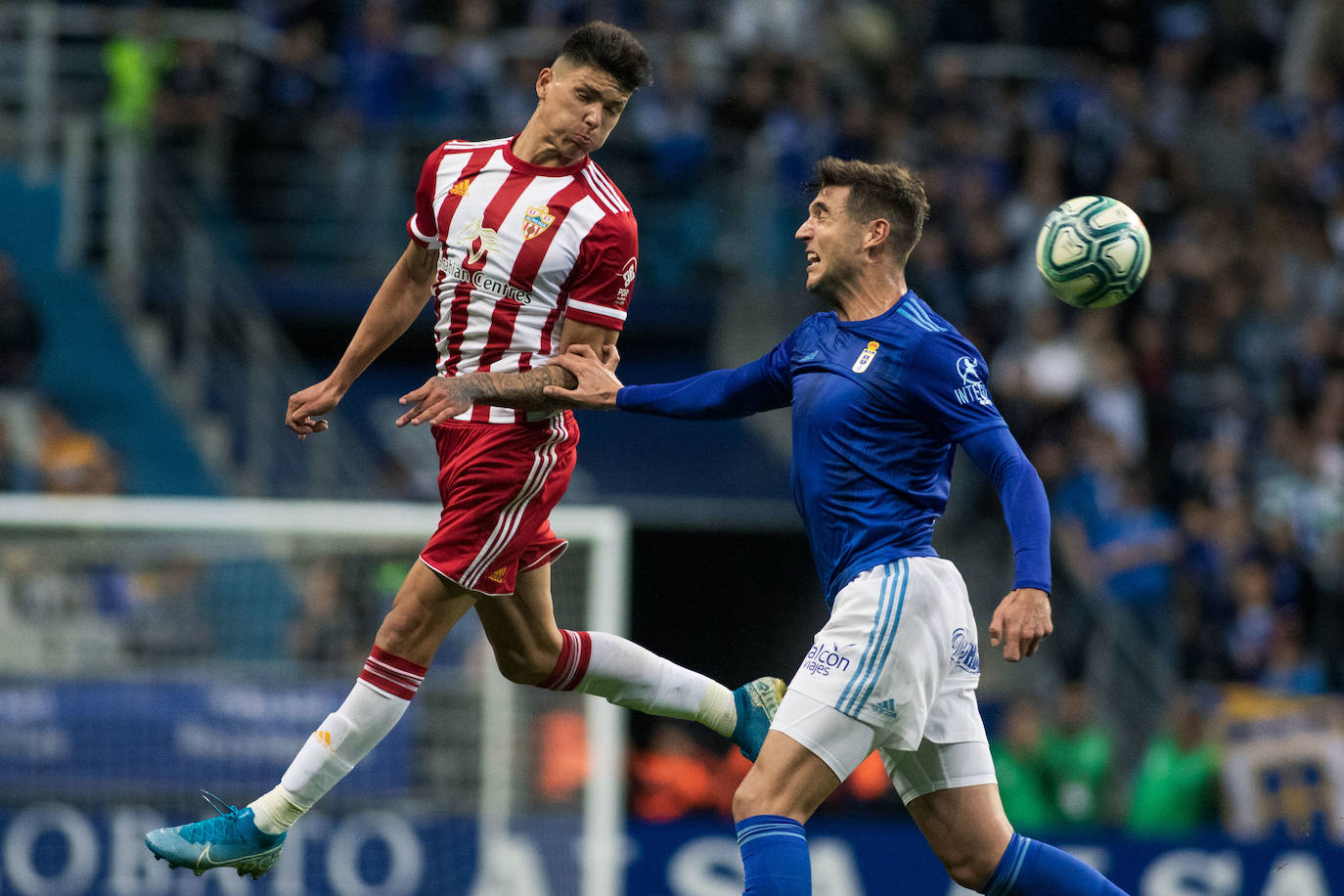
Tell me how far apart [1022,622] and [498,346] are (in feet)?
6.21

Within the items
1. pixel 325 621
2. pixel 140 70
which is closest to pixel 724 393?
pixel 325 621

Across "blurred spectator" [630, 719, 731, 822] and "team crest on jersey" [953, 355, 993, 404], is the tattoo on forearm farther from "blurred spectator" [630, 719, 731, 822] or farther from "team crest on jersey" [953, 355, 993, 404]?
"blurred spectator" [630, 719, 731, 822]

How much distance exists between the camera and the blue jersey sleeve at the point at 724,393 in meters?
5.45

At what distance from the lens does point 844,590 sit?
514cm

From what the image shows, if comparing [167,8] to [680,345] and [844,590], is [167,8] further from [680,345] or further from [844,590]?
[844,590]

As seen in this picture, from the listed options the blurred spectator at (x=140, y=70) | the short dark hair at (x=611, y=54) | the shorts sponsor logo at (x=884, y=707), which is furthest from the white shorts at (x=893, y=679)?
the blurred spectator at (x=140, y=70)

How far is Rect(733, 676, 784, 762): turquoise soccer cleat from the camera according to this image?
19.6ft

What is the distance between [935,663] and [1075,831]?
211 inches

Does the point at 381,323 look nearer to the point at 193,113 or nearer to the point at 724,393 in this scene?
the point at 724,393

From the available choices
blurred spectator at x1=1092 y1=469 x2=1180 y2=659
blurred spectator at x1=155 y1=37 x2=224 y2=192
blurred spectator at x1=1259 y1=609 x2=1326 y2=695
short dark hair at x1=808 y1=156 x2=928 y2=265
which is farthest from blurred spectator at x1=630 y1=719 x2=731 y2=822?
short dark hair at x1=808 y1=156 x2=928 y2=265

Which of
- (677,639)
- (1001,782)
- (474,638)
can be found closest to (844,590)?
(474,638)

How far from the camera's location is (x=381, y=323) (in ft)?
19.4

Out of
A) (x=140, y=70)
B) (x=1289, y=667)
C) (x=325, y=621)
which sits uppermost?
(x=140, y=70)

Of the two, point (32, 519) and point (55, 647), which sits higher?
point (32, 519)
